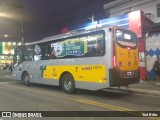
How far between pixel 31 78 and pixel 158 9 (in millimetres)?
13939

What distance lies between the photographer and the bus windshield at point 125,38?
12859 mm

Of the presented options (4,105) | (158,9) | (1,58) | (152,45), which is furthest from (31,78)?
(1,58)

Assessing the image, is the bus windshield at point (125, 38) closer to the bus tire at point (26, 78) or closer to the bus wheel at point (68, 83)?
the bus wheel at point (68, 83)

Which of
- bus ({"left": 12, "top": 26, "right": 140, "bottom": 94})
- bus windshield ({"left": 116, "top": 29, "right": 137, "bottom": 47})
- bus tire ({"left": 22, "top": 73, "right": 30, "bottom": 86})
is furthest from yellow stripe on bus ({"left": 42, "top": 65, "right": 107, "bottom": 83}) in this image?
bus tire ({"left": 22, "top": 73, "right": 30, "bottom": 86})

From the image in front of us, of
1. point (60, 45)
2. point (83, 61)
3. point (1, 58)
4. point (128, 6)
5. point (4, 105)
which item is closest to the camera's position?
point (4, 105)

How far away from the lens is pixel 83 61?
13.7 m

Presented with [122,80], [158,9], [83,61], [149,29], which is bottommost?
[122,80]

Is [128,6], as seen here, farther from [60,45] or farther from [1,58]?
[1,58]

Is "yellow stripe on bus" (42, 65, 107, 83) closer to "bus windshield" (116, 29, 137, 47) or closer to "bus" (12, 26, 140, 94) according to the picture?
"bus" (12, 26, 140, 94)

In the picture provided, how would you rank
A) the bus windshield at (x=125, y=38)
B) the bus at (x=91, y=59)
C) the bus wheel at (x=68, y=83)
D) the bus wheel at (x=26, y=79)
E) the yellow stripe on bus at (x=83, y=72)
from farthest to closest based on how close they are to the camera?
the bus wheel at (x=26, y=79) < the bus wheel at (x=68, y=83) < the bus windshield at (x=125, y=38) < the yellow stripe on bus at (x=83, y=72) < the bus at (x=91, y=59)

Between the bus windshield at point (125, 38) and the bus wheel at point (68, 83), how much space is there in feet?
11.0

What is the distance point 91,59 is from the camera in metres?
13.2

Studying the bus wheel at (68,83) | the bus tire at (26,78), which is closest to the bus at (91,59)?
the bus wheel at (68,83)

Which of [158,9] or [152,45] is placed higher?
[158,9]
